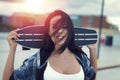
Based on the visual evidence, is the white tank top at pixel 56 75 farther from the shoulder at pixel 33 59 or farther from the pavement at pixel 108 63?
the pavement at pixel 108 63

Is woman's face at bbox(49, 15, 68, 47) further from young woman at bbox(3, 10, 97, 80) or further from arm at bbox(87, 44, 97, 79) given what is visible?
arm at bbox(87, 44, 97, 79)

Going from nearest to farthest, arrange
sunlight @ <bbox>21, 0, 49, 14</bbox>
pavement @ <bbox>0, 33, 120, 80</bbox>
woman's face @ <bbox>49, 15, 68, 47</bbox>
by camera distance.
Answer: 1. woman's face @ <bbox>49, 15, 68, 47</bbox>
2. sunlight @ <bbox>21, 0, 49, 14</bbox>
3. pavement @ <bbox>0, 33, 120, 80</bbox>

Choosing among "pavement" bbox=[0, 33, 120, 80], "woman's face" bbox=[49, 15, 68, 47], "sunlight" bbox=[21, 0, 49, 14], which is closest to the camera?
"woman's face" bbox=[49, 15, 68, 47]

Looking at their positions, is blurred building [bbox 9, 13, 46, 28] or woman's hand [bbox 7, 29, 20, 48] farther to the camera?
blurred building [bbox 9, 13, 46, 28]

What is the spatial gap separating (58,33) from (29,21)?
470 mm

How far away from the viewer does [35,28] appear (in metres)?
1.38

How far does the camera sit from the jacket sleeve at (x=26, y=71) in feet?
4.56

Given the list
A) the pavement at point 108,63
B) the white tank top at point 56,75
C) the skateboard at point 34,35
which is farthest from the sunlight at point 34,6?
the pavement at point 108,63

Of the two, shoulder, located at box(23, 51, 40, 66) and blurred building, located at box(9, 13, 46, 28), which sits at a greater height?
blurred building, located at box(9, 13, 46, 28)

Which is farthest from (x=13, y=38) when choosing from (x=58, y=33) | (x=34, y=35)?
(x=58, y=33)

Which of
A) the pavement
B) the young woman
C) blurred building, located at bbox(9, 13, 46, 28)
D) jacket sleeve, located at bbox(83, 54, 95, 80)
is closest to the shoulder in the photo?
the young woman

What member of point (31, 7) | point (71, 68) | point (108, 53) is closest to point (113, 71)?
point (108, 53)

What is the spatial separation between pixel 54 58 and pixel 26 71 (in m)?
0.14

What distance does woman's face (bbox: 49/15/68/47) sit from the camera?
4.48ft
